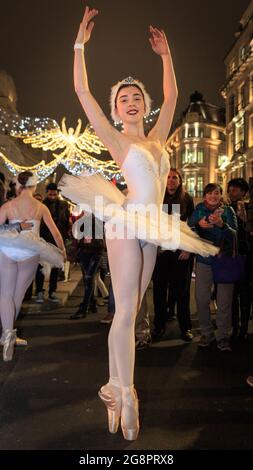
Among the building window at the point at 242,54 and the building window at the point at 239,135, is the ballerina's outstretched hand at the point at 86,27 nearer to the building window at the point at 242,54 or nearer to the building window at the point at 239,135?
the building window at the point at 242,54

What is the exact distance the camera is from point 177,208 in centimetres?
606

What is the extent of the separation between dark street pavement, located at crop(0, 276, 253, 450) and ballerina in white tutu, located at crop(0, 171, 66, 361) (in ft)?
1.50

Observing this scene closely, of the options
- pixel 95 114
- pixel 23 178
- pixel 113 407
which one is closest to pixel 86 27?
pixel 95 114

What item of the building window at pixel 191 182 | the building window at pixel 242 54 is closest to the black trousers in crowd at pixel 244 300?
the building window at pixel 242 54

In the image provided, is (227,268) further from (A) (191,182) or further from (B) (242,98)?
(A) (191,182)

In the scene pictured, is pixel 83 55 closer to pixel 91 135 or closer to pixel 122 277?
pixel 122 277

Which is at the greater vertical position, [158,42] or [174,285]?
[158,42]

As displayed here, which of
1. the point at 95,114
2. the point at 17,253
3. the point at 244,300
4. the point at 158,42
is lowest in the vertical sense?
the point at 244,300

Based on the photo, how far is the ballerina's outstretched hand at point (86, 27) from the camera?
3.29 m

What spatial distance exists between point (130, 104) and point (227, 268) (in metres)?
2.87

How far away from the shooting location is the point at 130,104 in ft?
11.1

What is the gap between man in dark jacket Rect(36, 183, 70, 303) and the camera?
28.7ft

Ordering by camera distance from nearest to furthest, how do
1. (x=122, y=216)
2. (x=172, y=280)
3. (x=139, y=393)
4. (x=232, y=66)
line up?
1. (x=122, y=216)
2. (x=139, y=393)
3. (x=172, y=280)
4. (x=232, y=66)

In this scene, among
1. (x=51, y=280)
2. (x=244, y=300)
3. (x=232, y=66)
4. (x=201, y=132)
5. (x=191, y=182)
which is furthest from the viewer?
(x=191, y=182)
